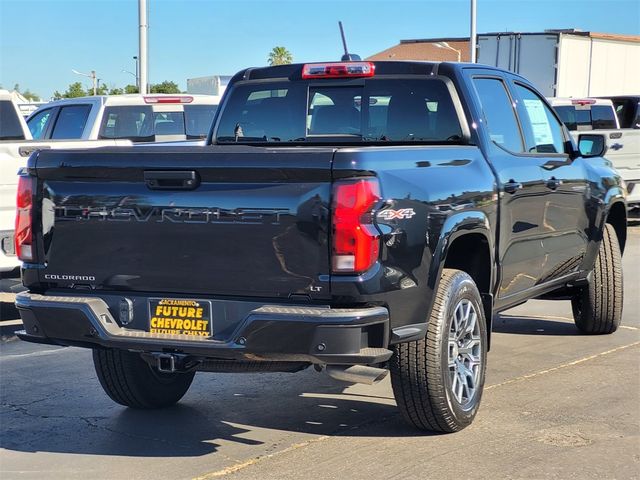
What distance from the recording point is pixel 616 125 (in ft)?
60.7

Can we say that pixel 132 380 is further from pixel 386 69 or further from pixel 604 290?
pixel 604 290

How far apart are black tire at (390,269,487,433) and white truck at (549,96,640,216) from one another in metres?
9.14

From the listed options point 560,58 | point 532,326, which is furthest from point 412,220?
point 560,58

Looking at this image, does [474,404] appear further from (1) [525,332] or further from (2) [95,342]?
(1) [525,332]

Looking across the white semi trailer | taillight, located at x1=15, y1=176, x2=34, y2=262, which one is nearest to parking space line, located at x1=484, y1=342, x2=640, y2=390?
taillight, located at x1=15, y1=176, x2=34, y2=262

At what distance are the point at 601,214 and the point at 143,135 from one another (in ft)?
23.2

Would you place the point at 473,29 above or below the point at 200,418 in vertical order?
above

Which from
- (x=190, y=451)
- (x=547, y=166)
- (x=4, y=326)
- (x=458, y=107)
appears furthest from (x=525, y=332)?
(x=4, y=326)

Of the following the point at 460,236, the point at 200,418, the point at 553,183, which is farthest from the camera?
the point at 553,183

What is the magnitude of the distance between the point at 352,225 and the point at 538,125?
290cm

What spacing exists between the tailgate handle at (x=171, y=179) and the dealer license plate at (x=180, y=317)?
21.2 inches

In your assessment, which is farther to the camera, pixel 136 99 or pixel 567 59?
pixel 567 59

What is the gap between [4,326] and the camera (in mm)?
9195

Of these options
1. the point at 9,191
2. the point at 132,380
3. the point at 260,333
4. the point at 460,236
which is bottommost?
the point at 132,380
